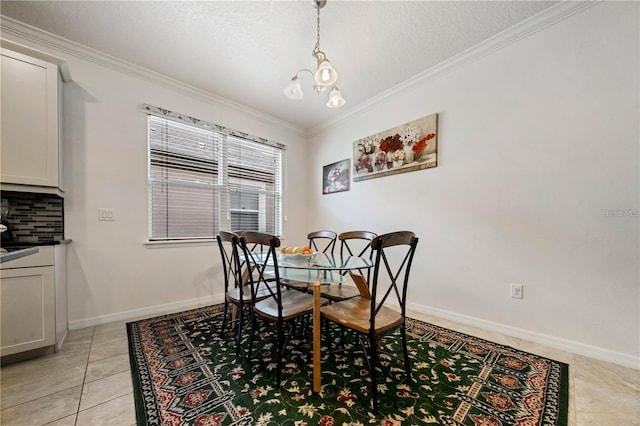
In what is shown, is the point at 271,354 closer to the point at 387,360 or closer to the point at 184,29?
the point at 387,360

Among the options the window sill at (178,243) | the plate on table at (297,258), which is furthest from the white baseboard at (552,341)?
the window sill at (178,243)

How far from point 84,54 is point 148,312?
266cm

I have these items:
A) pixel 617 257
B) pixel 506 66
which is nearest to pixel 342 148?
pixel 506 66

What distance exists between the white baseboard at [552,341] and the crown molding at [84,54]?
3.73 meters

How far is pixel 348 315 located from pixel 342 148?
8.89 ft

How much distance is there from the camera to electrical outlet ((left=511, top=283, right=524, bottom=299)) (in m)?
2.07

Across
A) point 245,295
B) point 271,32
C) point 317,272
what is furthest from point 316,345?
point 271,32

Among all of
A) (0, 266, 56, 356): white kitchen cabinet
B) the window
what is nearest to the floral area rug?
(0, 266, 56, 356): white kitchen cabinet

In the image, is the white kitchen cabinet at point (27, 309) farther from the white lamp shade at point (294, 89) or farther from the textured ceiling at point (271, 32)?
the white lamp shade at point (294, 89)

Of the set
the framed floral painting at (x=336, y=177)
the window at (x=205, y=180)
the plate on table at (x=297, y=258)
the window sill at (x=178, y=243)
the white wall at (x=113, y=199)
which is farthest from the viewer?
the framed floral painting at (x=336, y=177)

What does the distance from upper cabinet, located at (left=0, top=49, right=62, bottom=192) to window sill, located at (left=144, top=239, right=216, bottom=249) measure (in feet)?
3.09

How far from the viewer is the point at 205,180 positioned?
10.1 feet

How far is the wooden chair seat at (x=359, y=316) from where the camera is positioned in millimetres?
1360

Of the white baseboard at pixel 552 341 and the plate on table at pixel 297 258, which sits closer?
the white baseboard at pixel 552 341
